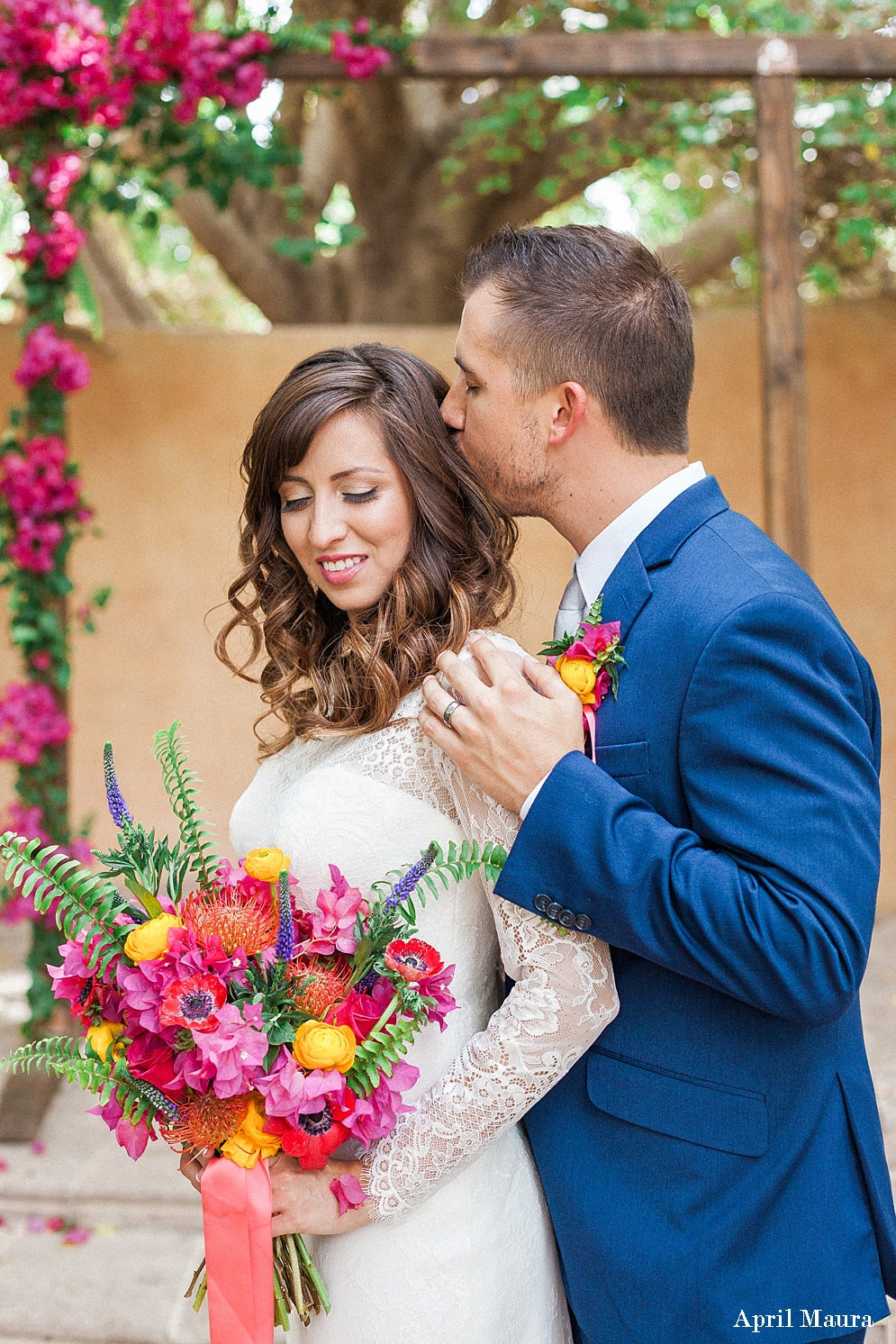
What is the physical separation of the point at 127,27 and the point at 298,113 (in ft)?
8.51

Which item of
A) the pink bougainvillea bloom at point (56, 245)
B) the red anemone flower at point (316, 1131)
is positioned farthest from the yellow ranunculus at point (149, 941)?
the pink bougainvillea bloom at point (56, 245)

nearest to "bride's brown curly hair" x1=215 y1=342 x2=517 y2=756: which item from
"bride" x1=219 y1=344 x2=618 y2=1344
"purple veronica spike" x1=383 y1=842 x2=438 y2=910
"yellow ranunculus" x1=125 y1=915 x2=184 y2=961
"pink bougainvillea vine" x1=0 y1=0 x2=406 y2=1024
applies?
"bride" x1=219 y1=344 x2=618 y2=1344

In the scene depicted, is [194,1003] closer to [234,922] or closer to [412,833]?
[234,922]

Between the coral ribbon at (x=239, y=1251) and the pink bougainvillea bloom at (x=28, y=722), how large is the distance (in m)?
2.80

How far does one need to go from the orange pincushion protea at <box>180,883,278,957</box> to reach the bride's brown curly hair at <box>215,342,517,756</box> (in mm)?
357

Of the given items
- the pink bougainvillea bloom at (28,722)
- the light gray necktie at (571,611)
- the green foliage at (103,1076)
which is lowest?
the pink bougainvillea bloom at (28,722)

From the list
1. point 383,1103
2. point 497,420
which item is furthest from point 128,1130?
point 497,420

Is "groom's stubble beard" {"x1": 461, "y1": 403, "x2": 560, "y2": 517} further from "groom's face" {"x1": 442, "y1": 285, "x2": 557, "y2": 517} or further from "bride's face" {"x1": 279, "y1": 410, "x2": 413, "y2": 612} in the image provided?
"bride's face" {"x1": 279, "y1": 410, "x2": 413, "y2": 612}

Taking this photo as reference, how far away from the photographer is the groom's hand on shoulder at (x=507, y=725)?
1354 mm

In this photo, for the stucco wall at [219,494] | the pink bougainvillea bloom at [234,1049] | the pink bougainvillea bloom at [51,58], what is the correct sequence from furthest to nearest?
the stucco wall at [219,494] < the pink bougainvillea bloom at [51,58] < the pink bougainvillea bloom at [234,1049]

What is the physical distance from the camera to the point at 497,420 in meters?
1.58

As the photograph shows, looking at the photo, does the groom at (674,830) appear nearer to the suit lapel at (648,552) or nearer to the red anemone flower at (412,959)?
the suit lapel at (648,552)

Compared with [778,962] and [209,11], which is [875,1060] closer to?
[778,962]

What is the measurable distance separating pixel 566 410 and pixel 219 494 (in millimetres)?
4427
